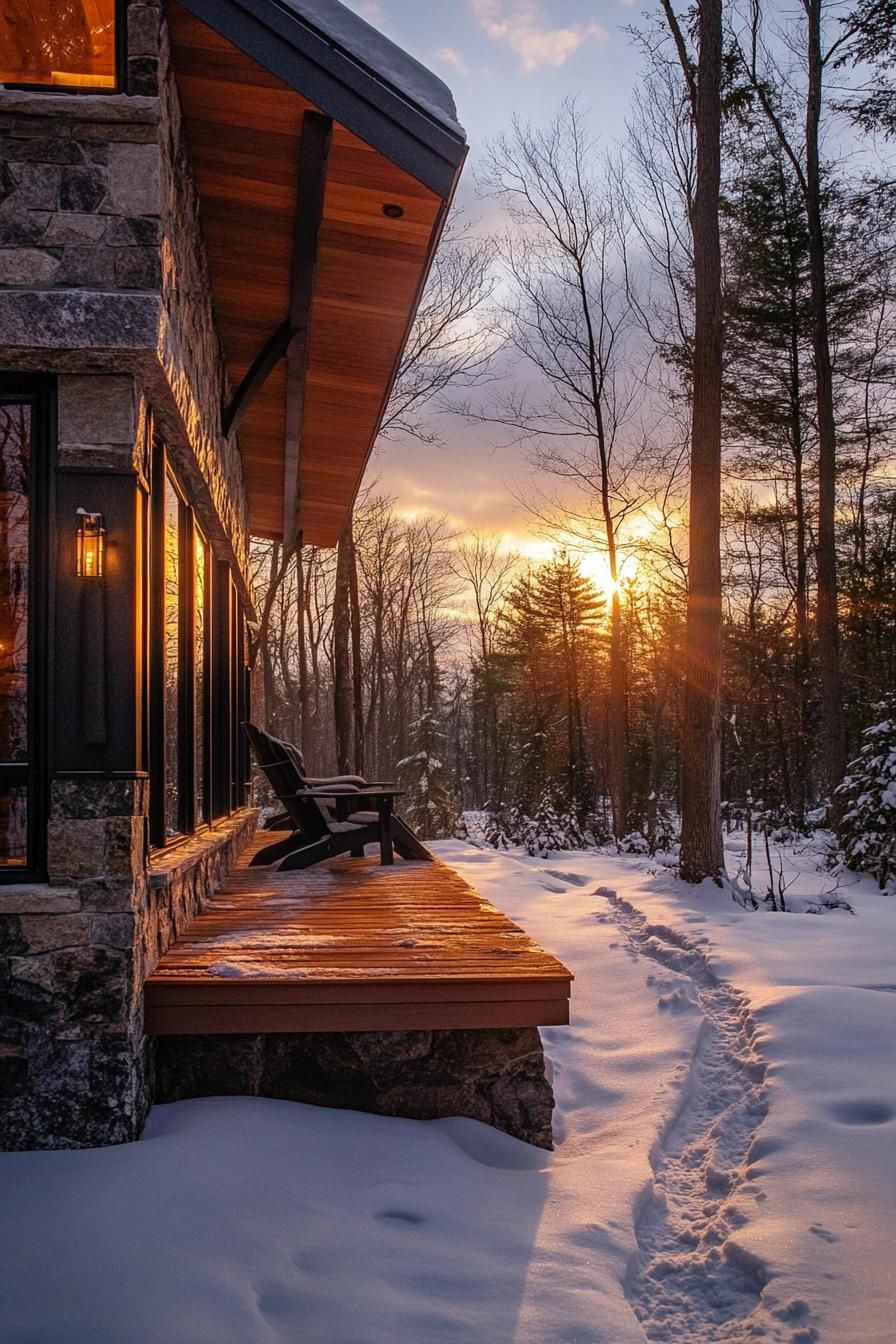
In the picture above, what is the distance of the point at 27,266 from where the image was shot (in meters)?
3.29

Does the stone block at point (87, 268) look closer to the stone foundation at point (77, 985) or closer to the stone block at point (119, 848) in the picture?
the stone foundation at point (77, 985)

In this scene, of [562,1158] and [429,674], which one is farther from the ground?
[429,674]

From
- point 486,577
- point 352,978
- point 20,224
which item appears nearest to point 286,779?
point 352,978

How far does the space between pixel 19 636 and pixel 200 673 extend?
9.16 ft

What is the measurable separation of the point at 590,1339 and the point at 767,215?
17595mm

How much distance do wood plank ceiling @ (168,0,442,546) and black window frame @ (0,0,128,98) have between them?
0.20m

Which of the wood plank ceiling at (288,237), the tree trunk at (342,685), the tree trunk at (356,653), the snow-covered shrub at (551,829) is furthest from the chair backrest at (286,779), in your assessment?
the tree trunk at (356,653)

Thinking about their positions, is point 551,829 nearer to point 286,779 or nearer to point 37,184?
point 286,779

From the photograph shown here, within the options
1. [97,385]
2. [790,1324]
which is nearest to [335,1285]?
[790,1324]

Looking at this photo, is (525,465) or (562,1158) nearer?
(562,1158)

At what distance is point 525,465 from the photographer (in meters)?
19.3

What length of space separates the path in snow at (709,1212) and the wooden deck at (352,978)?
67 centimetres

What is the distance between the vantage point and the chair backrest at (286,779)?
22.4 feet

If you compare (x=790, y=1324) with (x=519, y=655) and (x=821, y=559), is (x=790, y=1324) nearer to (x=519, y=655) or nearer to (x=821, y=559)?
(x=821, y=559)
